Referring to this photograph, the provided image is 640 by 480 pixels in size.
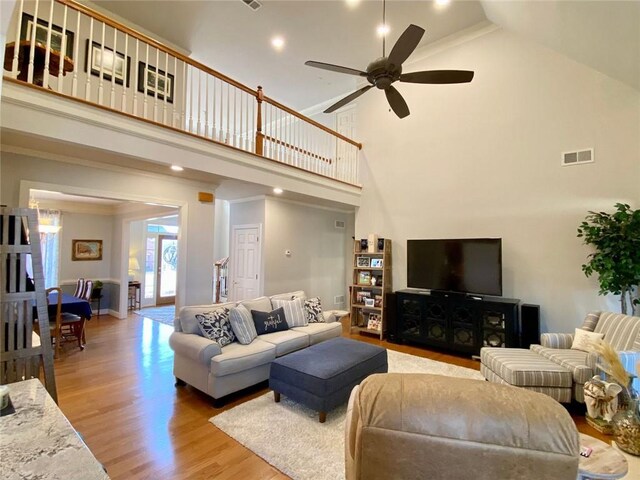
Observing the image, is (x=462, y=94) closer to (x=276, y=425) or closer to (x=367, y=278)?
(x=367, y=278)

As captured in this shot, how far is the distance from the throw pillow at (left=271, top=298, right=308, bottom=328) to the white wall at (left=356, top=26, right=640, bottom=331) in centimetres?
240

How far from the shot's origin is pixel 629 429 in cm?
208

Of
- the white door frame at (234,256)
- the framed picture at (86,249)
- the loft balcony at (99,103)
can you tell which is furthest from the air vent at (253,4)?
the framed picture at (86,249)

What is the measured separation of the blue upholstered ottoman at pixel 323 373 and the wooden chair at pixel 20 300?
173 cm

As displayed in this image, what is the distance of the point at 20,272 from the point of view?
1.83 metres

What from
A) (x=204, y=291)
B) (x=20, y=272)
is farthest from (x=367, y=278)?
(x=20, y=272)

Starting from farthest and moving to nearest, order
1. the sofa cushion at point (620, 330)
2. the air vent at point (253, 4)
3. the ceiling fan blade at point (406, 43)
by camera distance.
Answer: the air vent at point (253, 4) < the sofa cushion at point (620, 330) < the ceiling fan blade at point (406, 43)

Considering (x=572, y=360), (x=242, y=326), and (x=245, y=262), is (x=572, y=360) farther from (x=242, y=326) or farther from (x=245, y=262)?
(x=245, y=262)

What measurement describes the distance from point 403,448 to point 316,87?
748 centimetres

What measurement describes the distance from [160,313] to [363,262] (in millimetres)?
5077

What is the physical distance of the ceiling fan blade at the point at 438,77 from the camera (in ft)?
9.58

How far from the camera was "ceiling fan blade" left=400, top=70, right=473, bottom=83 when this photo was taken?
2.92 meters

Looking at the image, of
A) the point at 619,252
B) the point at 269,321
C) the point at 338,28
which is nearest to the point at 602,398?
the point at 619,252

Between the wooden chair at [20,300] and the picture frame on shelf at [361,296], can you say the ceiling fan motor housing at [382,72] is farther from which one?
the picture frame on shelf at [361,296]
